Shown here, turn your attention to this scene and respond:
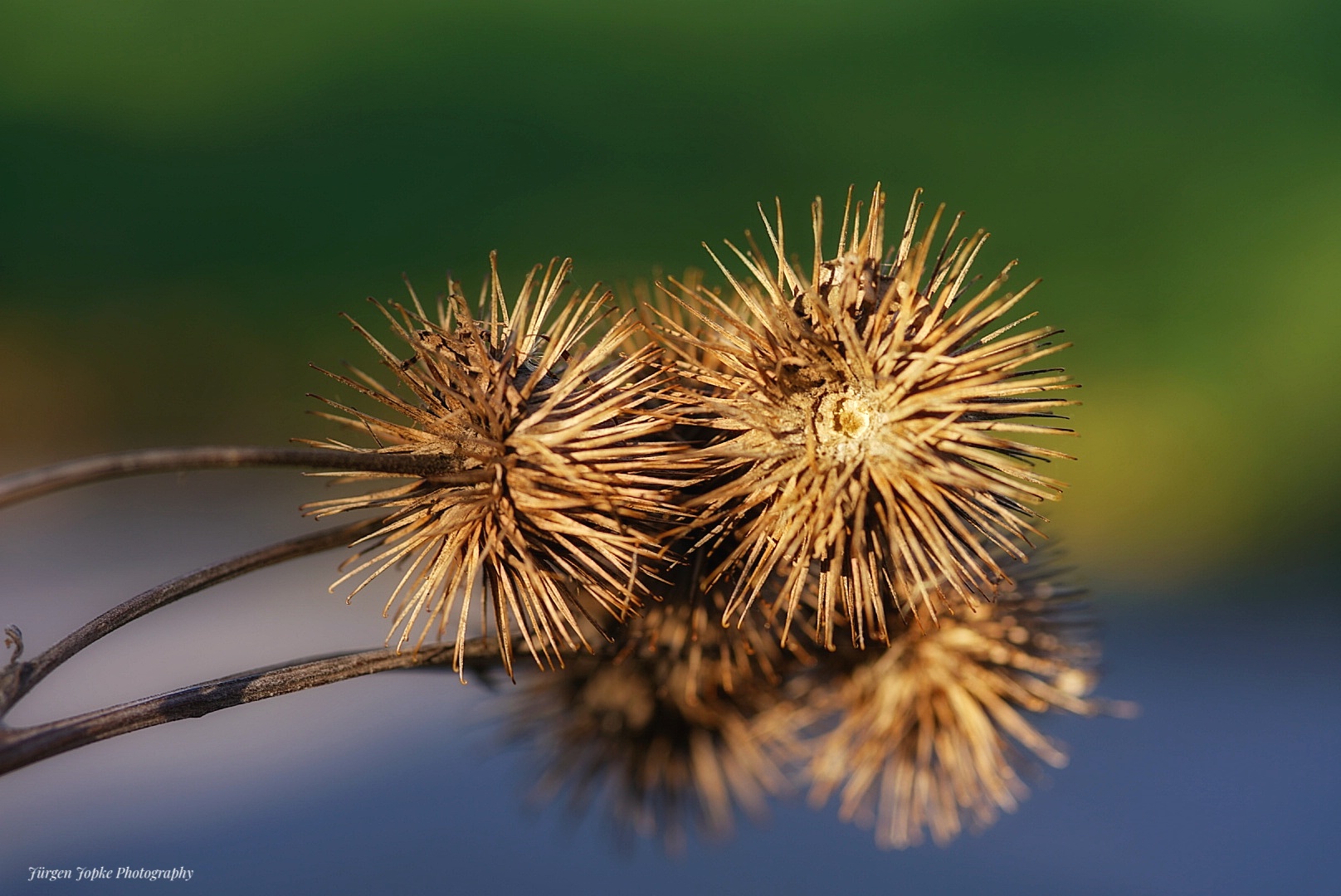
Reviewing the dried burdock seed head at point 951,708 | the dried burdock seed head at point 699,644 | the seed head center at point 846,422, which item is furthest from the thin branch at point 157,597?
the dried burdock seed head at point 951,708

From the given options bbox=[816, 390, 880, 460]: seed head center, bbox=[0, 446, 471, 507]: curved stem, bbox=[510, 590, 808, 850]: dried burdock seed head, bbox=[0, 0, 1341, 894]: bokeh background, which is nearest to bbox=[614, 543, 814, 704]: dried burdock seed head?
bbox=[510, 590, 808, 850]: dried burdock seed head

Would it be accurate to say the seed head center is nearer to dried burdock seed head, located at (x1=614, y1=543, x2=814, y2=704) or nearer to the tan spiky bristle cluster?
the tan spiky bristle cluster

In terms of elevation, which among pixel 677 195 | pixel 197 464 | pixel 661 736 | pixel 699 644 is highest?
pixel 677 195

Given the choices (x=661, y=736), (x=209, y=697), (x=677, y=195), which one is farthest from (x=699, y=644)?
(x=677, y=195)

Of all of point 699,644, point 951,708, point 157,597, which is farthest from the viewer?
point 951,708

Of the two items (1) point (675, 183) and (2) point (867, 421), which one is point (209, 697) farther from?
(1) point (675, 183)

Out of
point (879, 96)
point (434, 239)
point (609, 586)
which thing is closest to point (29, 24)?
point (434, 239)
